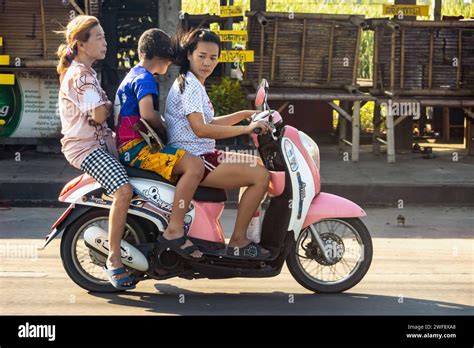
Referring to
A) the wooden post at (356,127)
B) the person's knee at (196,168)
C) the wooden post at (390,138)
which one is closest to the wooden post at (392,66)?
the wooden post at (390,138)

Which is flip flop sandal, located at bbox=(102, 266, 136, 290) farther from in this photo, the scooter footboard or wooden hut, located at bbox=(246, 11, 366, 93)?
wooden hut, located at bbox=(246, 11, 366, 93)

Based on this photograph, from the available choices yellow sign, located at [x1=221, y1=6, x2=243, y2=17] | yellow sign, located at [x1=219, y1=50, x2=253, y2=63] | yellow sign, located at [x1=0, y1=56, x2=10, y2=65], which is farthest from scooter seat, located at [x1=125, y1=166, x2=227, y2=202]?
yellow sign, located at [x1=221, y1=6, x2=243, y2=17]

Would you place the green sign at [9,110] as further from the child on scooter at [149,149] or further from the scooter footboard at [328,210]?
the scooter footboard at [328,210]

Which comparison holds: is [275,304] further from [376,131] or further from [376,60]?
[376,131]

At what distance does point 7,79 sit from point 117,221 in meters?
6.18

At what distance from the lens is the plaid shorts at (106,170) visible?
644 centimetres

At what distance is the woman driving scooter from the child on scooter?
0.41 feet

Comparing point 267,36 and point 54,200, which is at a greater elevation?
point 267,36

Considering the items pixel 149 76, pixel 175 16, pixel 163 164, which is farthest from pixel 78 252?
pixel 175 16

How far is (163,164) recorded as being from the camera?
6504 millimetres

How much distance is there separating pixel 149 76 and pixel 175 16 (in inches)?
205

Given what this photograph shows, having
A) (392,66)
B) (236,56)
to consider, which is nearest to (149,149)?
(236,56)
